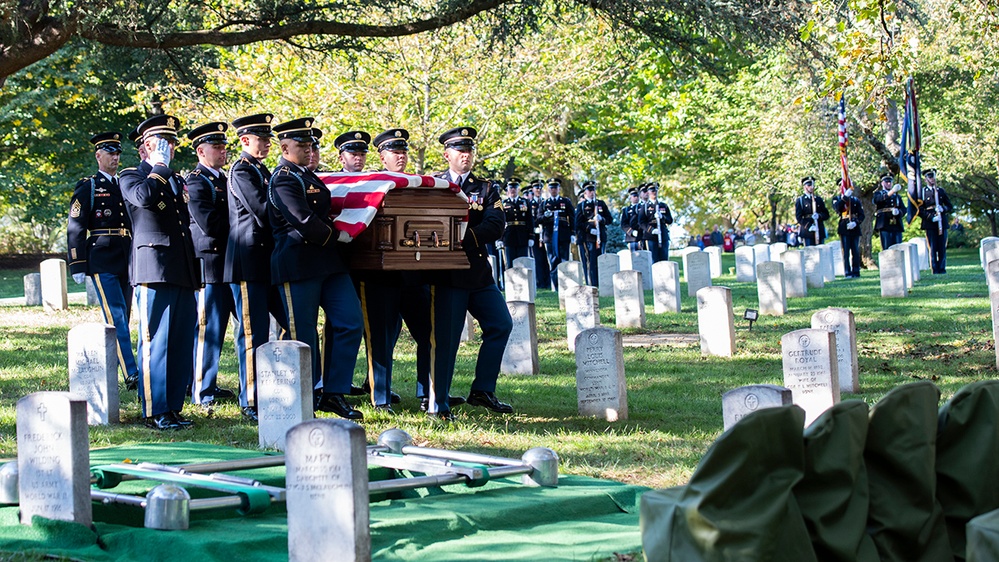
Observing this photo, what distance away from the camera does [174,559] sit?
17.1 ft

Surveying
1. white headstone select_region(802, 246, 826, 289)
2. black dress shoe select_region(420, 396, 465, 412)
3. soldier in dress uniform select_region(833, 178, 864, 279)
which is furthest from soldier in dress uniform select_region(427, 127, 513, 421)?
soldier in dress uniform select_region(833, 178, 864, 279)

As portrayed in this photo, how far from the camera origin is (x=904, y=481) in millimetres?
4258

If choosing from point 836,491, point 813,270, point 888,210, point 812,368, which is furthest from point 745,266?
point 836,491

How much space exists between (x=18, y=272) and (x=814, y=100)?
988 inches

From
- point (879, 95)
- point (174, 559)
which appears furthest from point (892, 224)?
point (174, 559)

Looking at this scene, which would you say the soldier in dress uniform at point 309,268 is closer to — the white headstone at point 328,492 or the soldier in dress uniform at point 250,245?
the soldier in dress uniform at point 250,245

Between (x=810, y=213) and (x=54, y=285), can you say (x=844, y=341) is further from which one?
(x=810, y=213)

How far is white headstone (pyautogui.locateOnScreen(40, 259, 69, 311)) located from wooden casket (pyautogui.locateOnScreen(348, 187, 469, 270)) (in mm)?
11860

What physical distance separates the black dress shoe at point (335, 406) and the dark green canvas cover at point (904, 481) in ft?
18.7

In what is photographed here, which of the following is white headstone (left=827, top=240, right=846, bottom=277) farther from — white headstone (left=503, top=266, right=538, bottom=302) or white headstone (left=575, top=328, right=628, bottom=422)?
white headstone (left=575, top=328, right=628, bottom=422)

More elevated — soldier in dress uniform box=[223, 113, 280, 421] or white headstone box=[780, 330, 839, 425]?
soldier in dress uniform box=[223, 113, 280, 421]

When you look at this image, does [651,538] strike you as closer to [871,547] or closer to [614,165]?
[871,547]

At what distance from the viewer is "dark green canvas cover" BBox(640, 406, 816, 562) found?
12.3 feet

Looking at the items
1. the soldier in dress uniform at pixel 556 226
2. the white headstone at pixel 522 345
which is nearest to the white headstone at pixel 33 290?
the soldier in dress uniform at pixel 556 226
